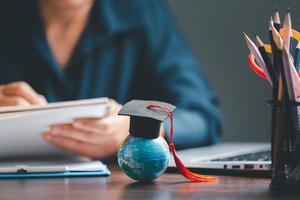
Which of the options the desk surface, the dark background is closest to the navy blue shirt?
the dark background

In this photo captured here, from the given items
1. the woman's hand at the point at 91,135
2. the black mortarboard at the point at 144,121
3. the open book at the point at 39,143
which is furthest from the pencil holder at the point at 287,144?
the woman's hand at the point at 91,135

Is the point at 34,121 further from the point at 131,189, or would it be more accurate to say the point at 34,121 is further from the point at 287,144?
the point at 287,144

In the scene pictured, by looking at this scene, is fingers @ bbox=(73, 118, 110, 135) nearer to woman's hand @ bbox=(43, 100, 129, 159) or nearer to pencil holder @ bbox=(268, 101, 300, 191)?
woman's hand @ bbox=(43, 100, 129, 159)

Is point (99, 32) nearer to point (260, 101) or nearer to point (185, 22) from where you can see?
point (185, 22)

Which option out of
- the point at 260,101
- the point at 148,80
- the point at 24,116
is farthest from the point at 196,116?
the point at 24,116

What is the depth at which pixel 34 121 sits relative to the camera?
0.78 m

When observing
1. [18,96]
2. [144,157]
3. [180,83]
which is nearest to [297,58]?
[144,157]

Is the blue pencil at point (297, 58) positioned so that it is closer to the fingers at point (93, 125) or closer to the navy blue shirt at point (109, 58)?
the fingers at point (93, 125)

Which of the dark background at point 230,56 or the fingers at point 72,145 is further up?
the dark background at point 230,56

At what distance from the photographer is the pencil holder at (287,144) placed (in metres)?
0.58

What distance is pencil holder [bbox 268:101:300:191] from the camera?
575 millimetres

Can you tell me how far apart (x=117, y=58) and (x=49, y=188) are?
2.79ft

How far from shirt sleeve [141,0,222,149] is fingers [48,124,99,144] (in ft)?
0.65

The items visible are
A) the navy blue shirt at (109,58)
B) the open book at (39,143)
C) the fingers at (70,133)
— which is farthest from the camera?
the navy blue shirt at (109,58)
